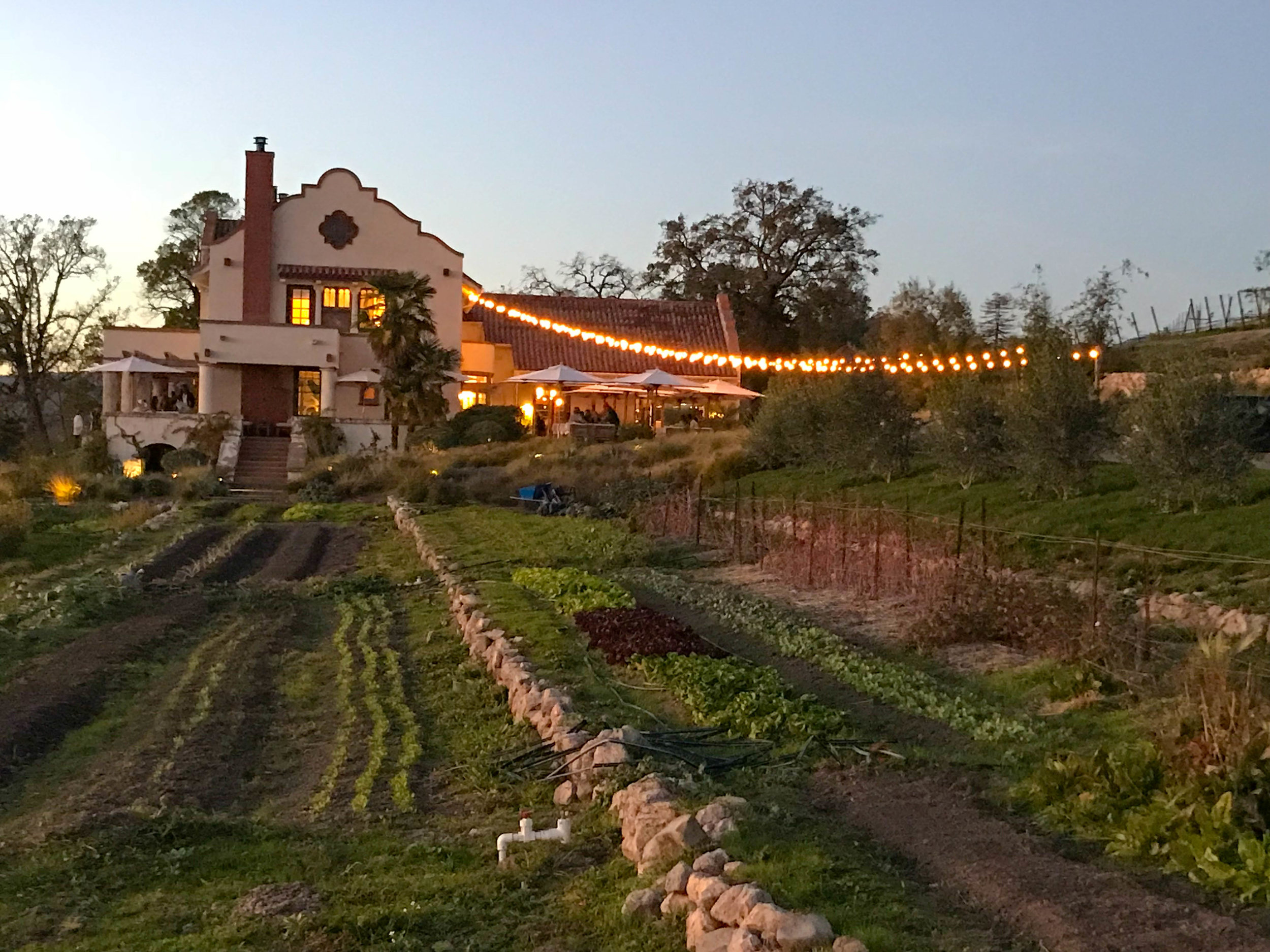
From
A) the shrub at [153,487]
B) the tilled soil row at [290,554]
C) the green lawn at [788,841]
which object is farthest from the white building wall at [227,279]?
the green lawn at [788,841]

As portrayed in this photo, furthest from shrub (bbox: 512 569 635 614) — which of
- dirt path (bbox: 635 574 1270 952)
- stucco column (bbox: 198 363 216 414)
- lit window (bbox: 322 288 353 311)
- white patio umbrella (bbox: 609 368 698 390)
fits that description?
lit window (bbox: 322 288 353 311)

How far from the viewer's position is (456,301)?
152 ft

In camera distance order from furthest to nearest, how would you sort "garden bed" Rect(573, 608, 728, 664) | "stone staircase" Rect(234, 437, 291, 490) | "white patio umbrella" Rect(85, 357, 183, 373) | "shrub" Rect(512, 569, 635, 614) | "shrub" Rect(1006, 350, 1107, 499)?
"white patio umbrella" Rect(85, 357, 183, 373) < "stone staircase" Rect(234, 437, 291, 490) < "shrub" Rect(1006, 350, 1107, 499) < "shrub" Rect(512, 569, 635, 614) < "garden bed" Rect(573, 608, 728, 664)

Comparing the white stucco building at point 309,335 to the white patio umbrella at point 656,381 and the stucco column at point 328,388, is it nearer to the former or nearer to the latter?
the stucco column at point 328,388

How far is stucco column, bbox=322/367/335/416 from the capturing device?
137 feet

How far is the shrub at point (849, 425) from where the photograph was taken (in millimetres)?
24938

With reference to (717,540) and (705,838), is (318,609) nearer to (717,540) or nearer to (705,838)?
(717,540)

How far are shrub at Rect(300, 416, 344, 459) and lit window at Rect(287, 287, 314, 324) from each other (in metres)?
8.07

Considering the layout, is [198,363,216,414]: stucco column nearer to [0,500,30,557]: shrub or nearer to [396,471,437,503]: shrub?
[396,471,437,503]: shrub

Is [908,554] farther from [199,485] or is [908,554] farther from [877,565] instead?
[199,485]

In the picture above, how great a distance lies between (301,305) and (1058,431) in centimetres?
3254

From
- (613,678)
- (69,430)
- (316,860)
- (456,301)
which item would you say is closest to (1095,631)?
(613,678)

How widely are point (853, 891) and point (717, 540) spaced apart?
15.4m

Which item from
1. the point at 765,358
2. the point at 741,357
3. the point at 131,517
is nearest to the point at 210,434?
the point at 131,517
